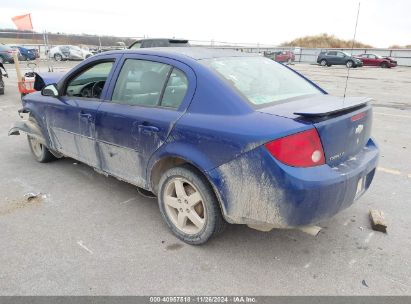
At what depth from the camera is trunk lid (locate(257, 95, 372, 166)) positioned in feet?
8.42

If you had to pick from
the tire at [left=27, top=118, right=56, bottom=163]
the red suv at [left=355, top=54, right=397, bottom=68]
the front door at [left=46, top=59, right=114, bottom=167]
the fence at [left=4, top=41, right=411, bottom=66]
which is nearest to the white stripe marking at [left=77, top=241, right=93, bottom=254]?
the front door at [left=46, top=59, right=114, bottom=167]

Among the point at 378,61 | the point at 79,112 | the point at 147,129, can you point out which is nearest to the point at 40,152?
the point at 79,112

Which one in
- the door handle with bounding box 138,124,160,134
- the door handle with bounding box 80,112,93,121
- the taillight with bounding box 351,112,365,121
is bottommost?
the door handle with bounding box 80,112,93,121

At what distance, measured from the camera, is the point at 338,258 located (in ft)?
9.63

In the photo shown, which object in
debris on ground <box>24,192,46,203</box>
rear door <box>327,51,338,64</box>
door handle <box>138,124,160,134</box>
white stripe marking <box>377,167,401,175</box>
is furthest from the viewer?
rear door <box>327,51,338,64</box>

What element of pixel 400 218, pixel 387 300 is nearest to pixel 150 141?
pixel 387 300

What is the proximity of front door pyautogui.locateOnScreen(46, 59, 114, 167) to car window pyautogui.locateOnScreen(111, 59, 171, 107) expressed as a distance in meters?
0.25

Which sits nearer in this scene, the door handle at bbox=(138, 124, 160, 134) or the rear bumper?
the rear bumper

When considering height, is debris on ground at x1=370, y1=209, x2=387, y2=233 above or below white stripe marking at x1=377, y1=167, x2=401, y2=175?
above

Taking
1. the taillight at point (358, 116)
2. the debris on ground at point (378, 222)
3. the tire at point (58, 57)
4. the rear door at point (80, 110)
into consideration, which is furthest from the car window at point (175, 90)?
the tire at point (58, 57)

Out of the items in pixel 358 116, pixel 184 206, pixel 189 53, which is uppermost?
pixel 189 53

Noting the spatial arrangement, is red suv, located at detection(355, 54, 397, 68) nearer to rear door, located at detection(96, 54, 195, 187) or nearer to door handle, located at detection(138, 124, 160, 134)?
rear door, located at detection(96, 54, 195, 187)

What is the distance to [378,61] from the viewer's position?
3338 cm

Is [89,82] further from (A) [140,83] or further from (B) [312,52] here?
(B) [312,52]
